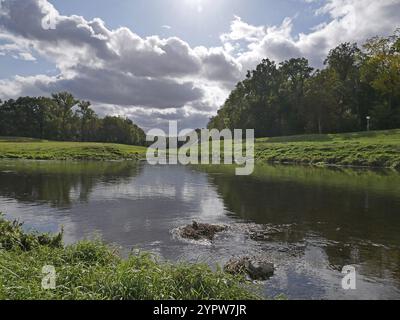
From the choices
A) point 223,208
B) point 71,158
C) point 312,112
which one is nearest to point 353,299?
point 223,208

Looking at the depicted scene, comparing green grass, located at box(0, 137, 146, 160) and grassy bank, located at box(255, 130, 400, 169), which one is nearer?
grassy bank, located at box(255, 130, 400, 169)

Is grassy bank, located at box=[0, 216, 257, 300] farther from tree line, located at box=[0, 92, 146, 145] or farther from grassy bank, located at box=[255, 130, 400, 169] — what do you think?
tree line, located at box=[0, 92, 146, 145]

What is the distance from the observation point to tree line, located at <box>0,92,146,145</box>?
135 m

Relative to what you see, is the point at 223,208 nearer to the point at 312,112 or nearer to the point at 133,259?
the point at 133,259

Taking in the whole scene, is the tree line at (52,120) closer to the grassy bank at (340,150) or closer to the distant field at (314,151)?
the distant field at (314,151)

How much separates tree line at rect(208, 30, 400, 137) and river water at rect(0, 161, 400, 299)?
192 feet

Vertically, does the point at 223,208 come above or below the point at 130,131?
below

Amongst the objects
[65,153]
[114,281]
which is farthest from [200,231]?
[65,153]

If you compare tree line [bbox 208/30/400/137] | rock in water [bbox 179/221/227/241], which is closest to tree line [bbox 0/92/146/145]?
tree line [bbox 208/30/400/137]

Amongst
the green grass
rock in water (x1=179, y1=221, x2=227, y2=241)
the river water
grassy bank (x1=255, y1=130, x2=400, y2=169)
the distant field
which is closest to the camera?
the river water

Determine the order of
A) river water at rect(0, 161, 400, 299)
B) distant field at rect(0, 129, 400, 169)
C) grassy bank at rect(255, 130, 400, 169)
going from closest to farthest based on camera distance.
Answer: river water at rect(0, 161, 400, 299) < grassy bank at rect(255, 130, 400, 169) < distant field at rect(0, 129, 400, 169)

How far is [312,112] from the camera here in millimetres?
93062

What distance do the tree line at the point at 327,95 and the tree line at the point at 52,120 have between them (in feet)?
176

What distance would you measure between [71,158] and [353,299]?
70634 millimetres
